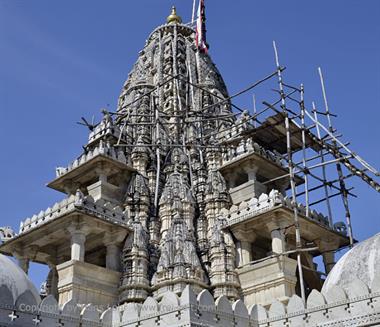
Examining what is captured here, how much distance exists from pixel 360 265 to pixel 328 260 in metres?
14.8

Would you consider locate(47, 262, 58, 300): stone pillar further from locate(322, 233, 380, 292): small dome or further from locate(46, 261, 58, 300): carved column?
locate(322, 233, 380, 292): small dome

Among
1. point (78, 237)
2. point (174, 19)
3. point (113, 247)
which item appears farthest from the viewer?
point (174, 19)

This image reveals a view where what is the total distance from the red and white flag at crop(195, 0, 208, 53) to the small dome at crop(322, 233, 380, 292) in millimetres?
26945

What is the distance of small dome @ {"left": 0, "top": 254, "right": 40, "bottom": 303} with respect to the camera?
15.1 metres

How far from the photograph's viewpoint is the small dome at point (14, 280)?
49.5 ft

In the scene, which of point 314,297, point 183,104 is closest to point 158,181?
point 183,104

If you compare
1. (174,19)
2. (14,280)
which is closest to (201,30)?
(174,19)

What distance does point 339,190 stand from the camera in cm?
2956

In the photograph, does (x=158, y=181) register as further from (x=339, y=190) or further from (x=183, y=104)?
(x=339, y=190)

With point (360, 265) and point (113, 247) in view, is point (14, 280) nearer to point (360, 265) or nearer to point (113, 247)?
point (360, 265)

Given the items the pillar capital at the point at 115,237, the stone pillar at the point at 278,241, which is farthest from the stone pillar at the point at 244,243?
the pillar capital at the point at 115,237

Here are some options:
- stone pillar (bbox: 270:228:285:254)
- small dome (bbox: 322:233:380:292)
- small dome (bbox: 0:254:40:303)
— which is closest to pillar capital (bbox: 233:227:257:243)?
stone pillar (bbox: 270:228:285:254)

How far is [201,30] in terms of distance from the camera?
136ft

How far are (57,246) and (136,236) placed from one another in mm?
5003
